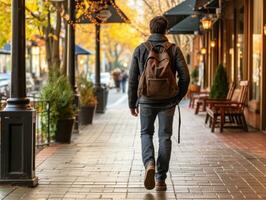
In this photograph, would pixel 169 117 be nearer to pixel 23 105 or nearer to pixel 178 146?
pixel 23 105

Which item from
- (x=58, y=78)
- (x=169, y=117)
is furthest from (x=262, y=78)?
(x=169, y=117)

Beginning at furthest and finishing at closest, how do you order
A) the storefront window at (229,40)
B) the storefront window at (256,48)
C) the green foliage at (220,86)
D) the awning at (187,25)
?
the awning at (187,25) → the storefront window at (229,40) → the green foliage at (220,86) → the storefront window at (256,48)

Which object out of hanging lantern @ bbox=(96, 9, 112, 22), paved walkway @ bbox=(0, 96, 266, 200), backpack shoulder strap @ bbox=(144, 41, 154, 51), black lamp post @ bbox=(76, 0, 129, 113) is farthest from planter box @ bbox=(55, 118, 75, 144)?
backpack shoulder strap @ bbox=(144, 41, 154, 51)

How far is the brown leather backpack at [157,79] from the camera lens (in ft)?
24.3

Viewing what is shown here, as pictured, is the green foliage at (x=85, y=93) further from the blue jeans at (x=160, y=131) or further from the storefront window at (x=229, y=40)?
the blue jeans at (x=160, y=131)

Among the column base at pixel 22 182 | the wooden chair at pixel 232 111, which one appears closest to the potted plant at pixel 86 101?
the wooden chair at pixel 232 111

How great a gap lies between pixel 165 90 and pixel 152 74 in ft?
0.80

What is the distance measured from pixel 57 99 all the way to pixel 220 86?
24.9 ft

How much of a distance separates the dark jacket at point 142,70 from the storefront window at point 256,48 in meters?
8.16

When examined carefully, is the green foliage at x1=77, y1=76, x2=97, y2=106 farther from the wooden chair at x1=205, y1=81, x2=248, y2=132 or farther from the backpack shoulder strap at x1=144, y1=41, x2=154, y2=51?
the backpack shoulder strap at x1=144, y1=41, x2=154, y2=51

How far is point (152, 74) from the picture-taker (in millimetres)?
7410

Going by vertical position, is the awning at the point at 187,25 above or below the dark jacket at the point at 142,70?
above

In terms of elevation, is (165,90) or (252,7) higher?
(252,7)

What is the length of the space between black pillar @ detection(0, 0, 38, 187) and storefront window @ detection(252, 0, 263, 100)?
8.59 m
